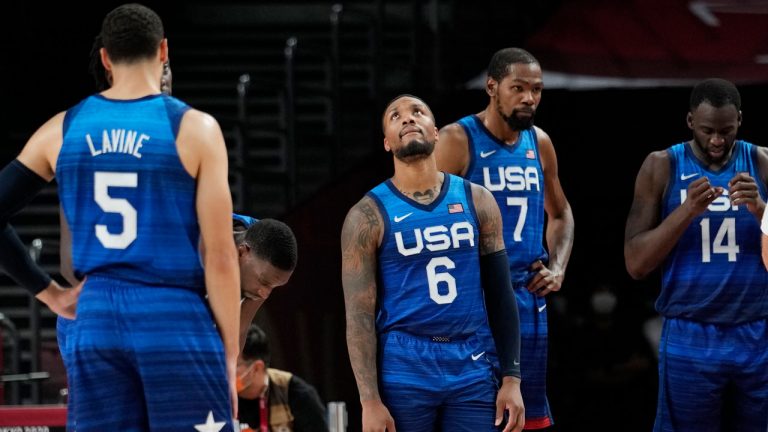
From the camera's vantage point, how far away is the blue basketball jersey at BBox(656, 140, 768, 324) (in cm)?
626

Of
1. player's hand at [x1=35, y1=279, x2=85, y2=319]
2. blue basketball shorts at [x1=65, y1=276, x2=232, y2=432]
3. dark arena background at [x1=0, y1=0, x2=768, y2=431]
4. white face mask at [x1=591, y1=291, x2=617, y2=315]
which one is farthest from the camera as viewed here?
white face mask at [x1=591, y1=291, x2=617, y2=315]

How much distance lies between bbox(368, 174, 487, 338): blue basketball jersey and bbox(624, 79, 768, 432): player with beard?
1.23 m

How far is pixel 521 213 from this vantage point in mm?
6297

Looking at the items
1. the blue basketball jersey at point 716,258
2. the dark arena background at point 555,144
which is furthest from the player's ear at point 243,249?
the dark arena background at point 555,144

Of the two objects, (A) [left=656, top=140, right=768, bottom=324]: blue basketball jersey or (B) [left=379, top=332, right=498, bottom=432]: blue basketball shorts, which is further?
(A) [left=656, top=140, right=768, bottom=324]: blue basketball jersey

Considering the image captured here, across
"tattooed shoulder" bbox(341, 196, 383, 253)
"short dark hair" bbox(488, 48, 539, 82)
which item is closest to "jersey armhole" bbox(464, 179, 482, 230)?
"tattooed shoulder" bbox(341, 196, 383, 253)

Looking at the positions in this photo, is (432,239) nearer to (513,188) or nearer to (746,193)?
(513,188)

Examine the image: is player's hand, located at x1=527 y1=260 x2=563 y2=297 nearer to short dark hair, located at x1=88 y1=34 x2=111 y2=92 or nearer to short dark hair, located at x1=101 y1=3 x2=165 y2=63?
short dark hair, located at x1=88 y1=34 x2=111 y2=92

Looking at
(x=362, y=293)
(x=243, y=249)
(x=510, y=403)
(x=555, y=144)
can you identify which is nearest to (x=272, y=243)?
(x=243, y=249)

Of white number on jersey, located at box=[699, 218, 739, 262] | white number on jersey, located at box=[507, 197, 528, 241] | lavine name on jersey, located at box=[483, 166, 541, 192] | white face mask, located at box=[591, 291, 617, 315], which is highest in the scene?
lavine name on jersey, located at box=[483, 166, 541, 192]

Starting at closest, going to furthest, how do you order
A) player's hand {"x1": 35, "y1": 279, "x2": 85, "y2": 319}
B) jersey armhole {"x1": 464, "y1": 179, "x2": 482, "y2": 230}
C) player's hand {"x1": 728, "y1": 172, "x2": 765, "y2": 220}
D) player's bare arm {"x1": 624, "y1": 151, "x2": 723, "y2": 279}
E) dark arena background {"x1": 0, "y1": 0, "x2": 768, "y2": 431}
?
player's hand {"x1": 35, "y1": 279, "x2": 85, "y2": 319}, jersey armhole {"x1": 464, "y1": 179, "x2": 482, "y2": 230}, player's hand {"x1": 728, "y1": 172, "x2": 765, "y2": 220}, player's bare arm {"x1": 624, "y1": 151, "x2": 723, "y2": 279}, dark arena background {"x1": 0, "y1": 0, "x2": 768, "y2": 431}

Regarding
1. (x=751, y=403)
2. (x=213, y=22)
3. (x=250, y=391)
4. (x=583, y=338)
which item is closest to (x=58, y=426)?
(x=250, y=391)

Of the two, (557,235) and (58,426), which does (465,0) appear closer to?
(557,235)

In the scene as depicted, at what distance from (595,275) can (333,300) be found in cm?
217
